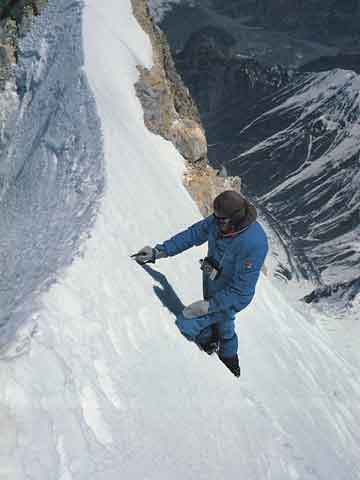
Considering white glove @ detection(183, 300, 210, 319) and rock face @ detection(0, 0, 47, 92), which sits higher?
rock face @ detection(0, 0, 47, 92)

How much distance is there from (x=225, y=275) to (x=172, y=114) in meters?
13.2

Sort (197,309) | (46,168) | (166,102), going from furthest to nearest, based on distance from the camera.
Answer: (166,102)
(46,168)
(197,309)

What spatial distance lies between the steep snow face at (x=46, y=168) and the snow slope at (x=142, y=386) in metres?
0.23

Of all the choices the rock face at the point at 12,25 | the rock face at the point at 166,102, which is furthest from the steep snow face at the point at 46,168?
the rock face at the point at 166,102

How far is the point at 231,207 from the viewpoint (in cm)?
718

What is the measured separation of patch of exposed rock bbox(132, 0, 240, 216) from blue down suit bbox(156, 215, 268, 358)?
31.7ft

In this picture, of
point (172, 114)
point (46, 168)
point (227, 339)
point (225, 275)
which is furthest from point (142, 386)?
point (172, 114)

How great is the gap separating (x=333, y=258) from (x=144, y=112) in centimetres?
14229

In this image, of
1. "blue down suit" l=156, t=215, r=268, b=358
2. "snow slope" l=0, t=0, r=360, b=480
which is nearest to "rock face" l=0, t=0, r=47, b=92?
"snow slope" l=0, t=0, r=360, b=480

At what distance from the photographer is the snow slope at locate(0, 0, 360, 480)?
4867 millimetres

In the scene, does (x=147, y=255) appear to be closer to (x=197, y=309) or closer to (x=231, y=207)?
(x=197, y=309)

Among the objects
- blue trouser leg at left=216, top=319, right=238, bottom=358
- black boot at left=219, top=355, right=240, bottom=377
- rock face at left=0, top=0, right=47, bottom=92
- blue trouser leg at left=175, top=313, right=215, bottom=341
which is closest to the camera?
blue trouser leg at left=175, top=313, right=215, bottom=341

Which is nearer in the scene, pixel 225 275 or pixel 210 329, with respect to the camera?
pixel 225 275

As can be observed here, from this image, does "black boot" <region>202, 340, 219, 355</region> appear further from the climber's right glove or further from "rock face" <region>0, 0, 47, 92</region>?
"rock face" <region>0, 0, 47, 92</region>
